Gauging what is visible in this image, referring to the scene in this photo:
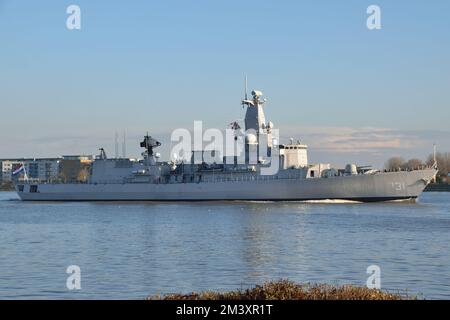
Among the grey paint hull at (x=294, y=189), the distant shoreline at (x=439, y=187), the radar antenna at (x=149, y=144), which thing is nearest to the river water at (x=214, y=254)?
the grey paint hull at (x=294, y=189)

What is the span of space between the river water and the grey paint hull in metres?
18.8

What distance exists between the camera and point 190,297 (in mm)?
12820

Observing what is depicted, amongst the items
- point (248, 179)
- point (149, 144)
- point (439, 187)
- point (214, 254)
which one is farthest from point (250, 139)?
point (439, 187)

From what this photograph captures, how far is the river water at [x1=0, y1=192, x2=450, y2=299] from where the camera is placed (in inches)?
781

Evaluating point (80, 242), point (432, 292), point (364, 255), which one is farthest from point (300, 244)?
point (432, 292)

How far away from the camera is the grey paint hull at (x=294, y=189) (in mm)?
66812

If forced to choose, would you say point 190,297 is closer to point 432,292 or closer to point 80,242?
point 432,292

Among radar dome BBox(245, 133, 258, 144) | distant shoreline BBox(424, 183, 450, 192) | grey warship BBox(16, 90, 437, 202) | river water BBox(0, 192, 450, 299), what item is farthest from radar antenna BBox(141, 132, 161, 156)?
distant shoreline BBox(424, 183, 450, 192)

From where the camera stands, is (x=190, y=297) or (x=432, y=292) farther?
(x=432, y=292)

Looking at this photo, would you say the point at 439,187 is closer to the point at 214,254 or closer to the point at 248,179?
the point at 248,179

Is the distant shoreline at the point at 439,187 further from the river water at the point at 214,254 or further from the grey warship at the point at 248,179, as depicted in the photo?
the river water at the point at 214,254

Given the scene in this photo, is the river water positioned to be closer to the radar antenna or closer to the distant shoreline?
the radar antenna

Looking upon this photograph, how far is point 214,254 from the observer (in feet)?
89.5
